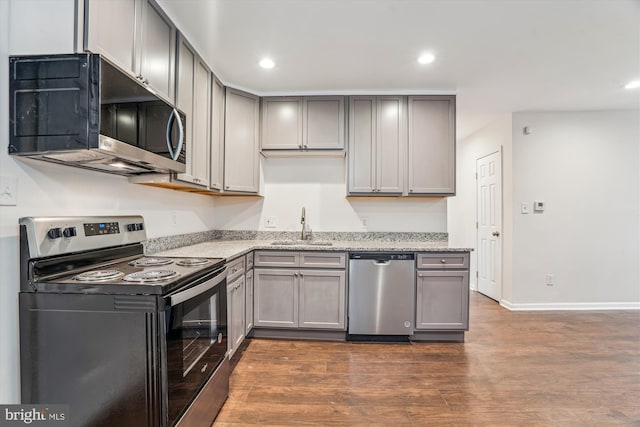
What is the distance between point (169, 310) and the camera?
1.21 metres

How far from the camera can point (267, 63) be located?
2.54 m

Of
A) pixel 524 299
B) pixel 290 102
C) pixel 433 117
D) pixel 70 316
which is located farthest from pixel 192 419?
pixel 524 299

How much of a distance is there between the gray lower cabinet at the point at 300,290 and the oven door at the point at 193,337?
3.05ft

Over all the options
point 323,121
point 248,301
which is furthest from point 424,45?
point 248,301

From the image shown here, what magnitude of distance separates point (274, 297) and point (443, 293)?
163 cm

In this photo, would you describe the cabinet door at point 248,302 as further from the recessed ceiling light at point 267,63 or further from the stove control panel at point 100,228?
the recessed ceiling light at point 267,63

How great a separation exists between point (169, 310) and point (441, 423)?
5.48 feet

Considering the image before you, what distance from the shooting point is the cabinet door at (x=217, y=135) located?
2.64 m

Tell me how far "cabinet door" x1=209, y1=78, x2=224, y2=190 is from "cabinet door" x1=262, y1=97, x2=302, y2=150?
50cm

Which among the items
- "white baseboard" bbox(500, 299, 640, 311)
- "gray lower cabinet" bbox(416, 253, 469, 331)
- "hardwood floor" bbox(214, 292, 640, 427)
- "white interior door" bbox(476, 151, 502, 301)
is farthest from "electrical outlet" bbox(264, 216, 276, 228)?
"white baseboard" bbox(500, 299, 640, 311)

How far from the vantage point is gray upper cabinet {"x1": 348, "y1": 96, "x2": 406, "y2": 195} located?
3.11 meters

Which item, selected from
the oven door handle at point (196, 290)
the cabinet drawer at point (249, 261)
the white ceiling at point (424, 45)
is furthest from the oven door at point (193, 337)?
the white ceiling at point (424, 45)

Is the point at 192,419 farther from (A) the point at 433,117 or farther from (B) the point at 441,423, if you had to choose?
(A) the point at 433,117

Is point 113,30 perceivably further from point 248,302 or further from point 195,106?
point 248,302
